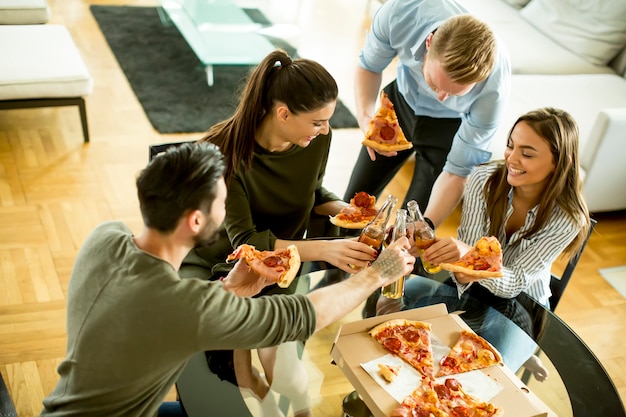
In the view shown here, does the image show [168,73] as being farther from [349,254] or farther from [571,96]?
[349,254]

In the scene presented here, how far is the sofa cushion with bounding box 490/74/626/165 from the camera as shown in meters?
4.18

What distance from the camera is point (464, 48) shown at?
2.38 metres

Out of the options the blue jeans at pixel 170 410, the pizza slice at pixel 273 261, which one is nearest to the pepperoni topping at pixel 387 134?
the pizza slice at pixel 273 261

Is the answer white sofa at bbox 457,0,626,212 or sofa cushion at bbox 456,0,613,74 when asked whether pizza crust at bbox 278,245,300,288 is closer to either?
white sofa at bbox 457,0,626,212

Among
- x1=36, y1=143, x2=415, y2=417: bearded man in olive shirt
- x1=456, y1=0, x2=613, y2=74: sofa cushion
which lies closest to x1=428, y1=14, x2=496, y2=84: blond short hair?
x1=36, y1=143, x2=415, y2=417: bearded man in olive shirt

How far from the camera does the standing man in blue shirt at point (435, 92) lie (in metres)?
2.43

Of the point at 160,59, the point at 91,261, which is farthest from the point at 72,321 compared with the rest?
the point at 160,59

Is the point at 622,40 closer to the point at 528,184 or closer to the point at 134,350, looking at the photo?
the point at 528,184

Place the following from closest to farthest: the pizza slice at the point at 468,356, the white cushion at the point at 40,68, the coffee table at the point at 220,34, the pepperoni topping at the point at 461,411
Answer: the pepperoni topping at the point at 461,411, the pizza slice at the point at 468,356, the white cushion at the point at 40,68, the coffee table at the point at 220,34

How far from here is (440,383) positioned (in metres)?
1.97

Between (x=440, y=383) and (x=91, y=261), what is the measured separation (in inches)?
37.0

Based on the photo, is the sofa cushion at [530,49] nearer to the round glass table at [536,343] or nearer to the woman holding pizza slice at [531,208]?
the woman holding pizza slice at [531,208]

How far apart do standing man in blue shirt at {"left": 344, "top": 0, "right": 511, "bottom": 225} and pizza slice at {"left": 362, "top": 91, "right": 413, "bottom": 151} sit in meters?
0.05

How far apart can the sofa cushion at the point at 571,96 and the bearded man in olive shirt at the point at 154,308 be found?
2.60 meters
